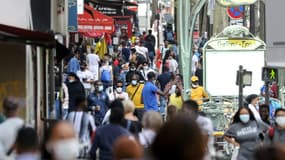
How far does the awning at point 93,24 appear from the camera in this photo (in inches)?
1266

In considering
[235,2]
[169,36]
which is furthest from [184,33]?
[169,36]

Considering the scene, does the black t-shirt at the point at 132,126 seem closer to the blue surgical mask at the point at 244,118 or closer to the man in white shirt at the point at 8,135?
the blue surgical mask at the point at 244,118

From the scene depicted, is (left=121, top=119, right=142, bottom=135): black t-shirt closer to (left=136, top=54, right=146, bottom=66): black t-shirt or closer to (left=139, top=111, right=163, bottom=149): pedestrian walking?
(left=139, top=111, right=163, bottom=149): pedestrian walking

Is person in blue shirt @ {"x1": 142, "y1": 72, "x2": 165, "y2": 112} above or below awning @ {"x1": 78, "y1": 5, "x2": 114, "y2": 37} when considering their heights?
below

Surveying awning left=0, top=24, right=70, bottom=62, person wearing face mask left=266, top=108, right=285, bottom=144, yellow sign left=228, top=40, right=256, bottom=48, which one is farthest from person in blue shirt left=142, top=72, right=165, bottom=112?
person wearing face mask left=266, top=108, right=285, bottom=144

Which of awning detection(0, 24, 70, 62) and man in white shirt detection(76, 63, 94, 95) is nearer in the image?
awning detection(0, 24, 70, 62)

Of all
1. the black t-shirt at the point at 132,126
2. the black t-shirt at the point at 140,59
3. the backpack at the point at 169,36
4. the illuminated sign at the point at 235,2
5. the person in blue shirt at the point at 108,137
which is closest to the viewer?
the person in blue shirt at the point at 108,137

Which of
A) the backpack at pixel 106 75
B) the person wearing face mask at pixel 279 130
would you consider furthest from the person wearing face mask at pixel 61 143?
the backpack at pixel 106 75

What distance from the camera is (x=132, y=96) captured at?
2214 cm

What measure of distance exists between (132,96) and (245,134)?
900 cm

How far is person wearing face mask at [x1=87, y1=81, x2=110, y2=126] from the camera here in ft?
69.2

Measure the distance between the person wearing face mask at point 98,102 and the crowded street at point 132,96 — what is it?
29mm

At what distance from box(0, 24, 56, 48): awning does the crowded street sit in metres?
0.03

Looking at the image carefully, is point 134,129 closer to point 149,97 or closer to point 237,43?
point 149,97
